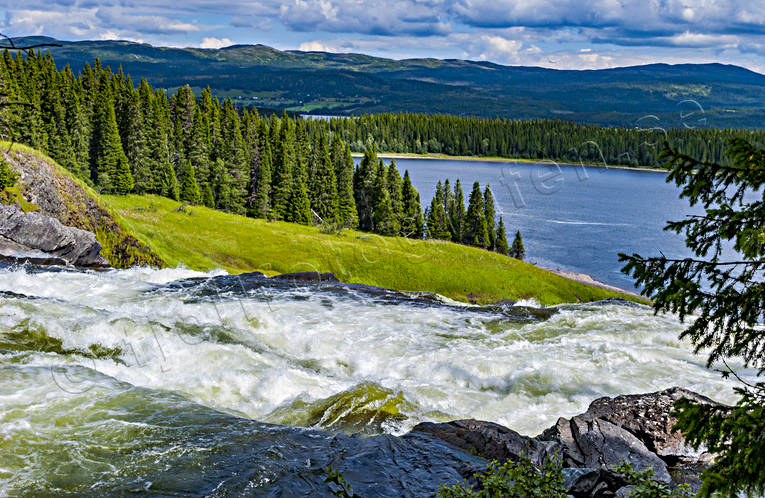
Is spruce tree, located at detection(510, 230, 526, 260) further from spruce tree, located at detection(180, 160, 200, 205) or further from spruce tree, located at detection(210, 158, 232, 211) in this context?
spruce tree, located at detection(180, 160, 200, 205)

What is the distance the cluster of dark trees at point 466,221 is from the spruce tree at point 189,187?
36922 mm

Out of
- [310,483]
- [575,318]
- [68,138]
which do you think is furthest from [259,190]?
[310,483]

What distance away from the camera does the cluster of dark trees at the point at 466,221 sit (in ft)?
301

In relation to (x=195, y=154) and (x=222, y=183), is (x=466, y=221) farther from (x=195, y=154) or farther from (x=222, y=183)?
(x=195, y=154)

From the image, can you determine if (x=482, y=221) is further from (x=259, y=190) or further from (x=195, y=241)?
(x=195, y=241)

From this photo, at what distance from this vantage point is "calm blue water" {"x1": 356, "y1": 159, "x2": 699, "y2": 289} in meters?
80.1

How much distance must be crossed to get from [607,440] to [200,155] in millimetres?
80383

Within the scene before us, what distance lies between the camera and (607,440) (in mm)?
13938

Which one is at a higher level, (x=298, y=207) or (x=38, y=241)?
(x=38, y=241)

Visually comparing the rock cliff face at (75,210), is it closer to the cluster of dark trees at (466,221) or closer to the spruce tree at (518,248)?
the spruce tree at (518,248)

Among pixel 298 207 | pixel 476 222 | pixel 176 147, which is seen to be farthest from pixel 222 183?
pixel 476 222

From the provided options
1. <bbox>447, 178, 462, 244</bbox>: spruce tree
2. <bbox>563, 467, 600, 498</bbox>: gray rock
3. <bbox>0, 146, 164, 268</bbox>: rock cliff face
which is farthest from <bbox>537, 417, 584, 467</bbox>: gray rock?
<bbox>447, 178, 462, 244</bbox>: spruce tree

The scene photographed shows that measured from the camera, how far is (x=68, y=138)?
7469 cm

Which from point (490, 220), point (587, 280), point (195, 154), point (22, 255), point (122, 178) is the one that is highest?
point (195, 154)
